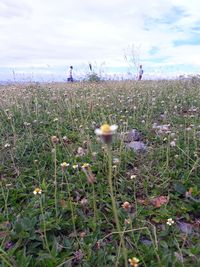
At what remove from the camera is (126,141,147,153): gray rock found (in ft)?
11.1

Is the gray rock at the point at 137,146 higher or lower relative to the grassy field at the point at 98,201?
higher

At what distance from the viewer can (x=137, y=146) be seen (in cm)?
350

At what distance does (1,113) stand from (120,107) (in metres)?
1.75

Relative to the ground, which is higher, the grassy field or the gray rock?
the gray rock

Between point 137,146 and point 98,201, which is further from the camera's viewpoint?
point 137,146

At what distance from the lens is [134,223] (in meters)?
2.27

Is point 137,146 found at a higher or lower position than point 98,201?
higher

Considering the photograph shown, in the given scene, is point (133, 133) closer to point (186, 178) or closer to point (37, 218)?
point (186, 178)

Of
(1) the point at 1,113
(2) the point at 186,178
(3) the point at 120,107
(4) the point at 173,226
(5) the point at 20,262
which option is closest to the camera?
(5) the point at 20,262

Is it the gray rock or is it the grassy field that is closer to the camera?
the grassy field

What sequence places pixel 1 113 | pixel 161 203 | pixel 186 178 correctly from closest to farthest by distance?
1. pixel 161 203
2. pixel 186 178
3. pixel 1 113

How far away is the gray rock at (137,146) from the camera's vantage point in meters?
3.40

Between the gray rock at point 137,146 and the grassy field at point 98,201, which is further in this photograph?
the gray rock at point 137,146

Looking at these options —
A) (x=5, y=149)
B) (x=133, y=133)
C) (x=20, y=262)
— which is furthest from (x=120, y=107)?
(x=20, y=262)
